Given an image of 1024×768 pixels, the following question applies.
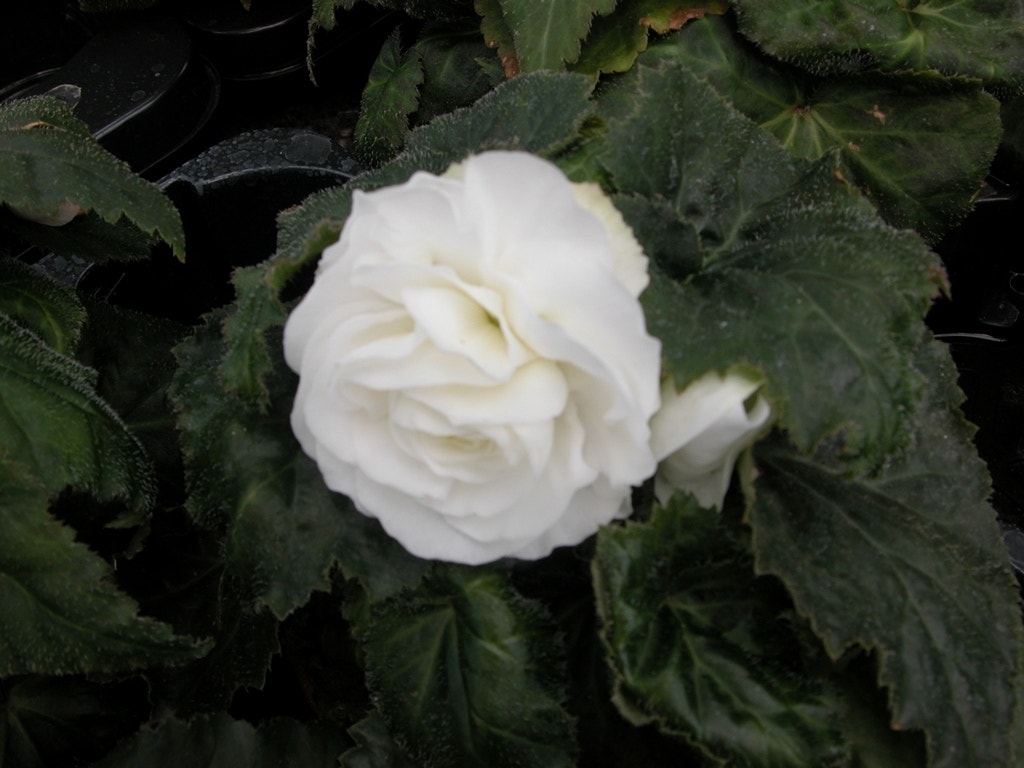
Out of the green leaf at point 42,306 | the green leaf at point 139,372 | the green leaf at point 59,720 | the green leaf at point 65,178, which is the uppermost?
the green leaf at point 65,178

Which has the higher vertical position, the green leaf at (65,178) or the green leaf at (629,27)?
the green leaf at (65,178)

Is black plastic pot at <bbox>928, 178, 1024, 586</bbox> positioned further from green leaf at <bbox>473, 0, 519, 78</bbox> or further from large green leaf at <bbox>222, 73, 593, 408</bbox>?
large green leaf at <bbox>222, 73, 593, 408</bbox>

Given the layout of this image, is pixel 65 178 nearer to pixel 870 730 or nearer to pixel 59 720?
pixel 59 720

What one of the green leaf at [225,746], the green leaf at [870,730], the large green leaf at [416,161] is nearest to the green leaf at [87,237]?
the large green leaf at [416,161]

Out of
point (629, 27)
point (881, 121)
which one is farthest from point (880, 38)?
point (629, 27)

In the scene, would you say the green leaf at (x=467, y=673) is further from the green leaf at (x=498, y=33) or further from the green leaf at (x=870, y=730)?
the green leaf at (x=498, y=33)

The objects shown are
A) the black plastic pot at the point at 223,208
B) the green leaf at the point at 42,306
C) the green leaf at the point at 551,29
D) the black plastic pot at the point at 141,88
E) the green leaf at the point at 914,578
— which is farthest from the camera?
the black plastic pot at the point at 141,88

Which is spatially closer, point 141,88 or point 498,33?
point 498,33

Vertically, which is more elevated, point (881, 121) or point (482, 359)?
point (482, 359)
